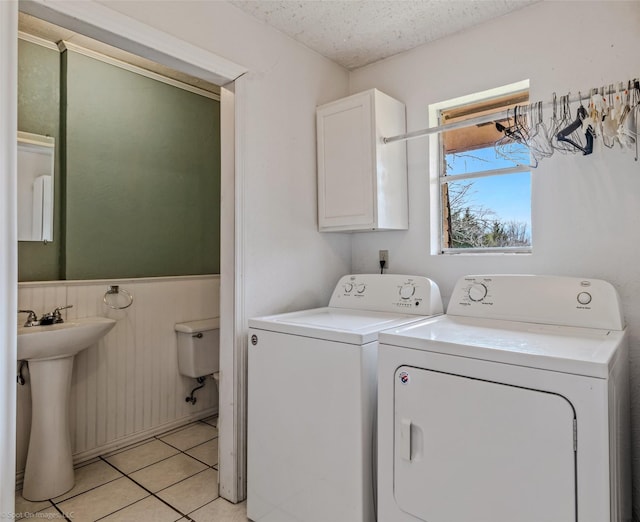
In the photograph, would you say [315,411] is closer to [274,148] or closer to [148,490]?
[148,490]

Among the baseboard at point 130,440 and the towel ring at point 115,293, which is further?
the towel ring at point 115,293

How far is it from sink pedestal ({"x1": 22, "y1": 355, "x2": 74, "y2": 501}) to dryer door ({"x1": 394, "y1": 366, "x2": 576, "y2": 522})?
174 cm

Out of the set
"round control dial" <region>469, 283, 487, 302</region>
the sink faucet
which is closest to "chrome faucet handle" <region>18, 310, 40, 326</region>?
the sink faucet

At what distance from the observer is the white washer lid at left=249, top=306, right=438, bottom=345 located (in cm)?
153

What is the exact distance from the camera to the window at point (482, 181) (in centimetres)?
207

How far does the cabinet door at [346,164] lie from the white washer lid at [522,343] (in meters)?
0.80

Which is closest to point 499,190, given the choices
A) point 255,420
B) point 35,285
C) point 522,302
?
point 522,302

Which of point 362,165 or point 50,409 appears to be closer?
point 50,409

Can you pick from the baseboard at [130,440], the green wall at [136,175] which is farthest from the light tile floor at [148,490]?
the green wall at [136,175]

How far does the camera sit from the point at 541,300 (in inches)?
65.6

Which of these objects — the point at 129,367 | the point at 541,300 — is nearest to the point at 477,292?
the point at 541,300

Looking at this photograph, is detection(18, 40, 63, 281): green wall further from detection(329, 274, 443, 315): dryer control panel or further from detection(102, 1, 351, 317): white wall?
detection(329, 274, 443, 315): dryer control panel

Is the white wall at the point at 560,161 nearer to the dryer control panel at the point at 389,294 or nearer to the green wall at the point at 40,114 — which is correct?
the dryer control panel at the point at 389,294

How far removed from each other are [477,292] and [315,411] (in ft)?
2.96
